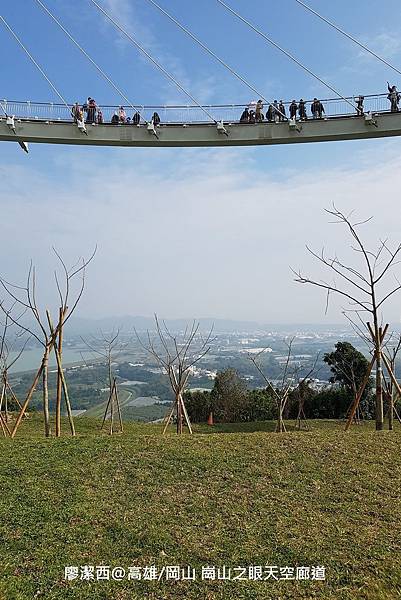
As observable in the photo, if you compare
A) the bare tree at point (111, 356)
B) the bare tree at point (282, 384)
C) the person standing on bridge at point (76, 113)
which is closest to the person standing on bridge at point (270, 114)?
the person standing on bridge at point (76, 113)

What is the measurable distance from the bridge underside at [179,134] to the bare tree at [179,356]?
14.5 ft

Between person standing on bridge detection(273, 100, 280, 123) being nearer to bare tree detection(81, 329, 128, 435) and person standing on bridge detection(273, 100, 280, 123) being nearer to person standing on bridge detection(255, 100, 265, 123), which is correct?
person standing on bridge detection(255, 100, 265, 123)

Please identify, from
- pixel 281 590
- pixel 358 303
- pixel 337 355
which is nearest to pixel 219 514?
pixel 281 590

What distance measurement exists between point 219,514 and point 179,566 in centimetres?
88

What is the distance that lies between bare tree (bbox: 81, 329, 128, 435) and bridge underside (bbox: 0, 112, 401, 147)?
5.29 meters

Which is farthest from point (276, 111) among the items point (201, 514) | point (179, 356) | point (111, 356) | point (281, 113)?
point (201, 514)

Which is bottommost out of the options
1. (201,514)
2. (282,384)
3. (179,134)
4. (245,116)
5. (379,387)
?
(201,514)

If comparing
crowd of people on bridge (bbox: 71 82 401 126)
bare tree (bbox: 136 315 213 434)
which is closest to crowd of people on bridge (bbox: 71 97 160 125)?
crowd of people on bridge (bbox: 71 82 401 126)

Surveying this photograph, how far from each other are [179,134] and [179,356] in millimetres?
5259

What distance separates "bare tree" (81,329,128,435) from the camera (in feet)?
39.0

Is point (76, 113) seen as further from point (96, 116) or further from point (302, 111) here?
point (302, 111)

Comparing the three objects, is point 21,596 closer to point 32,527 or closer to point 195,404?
point 32,527

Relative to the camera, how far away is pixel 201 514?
4598 millimetres

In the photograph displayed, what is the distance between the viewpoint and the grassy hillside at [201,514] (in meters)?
3.61
